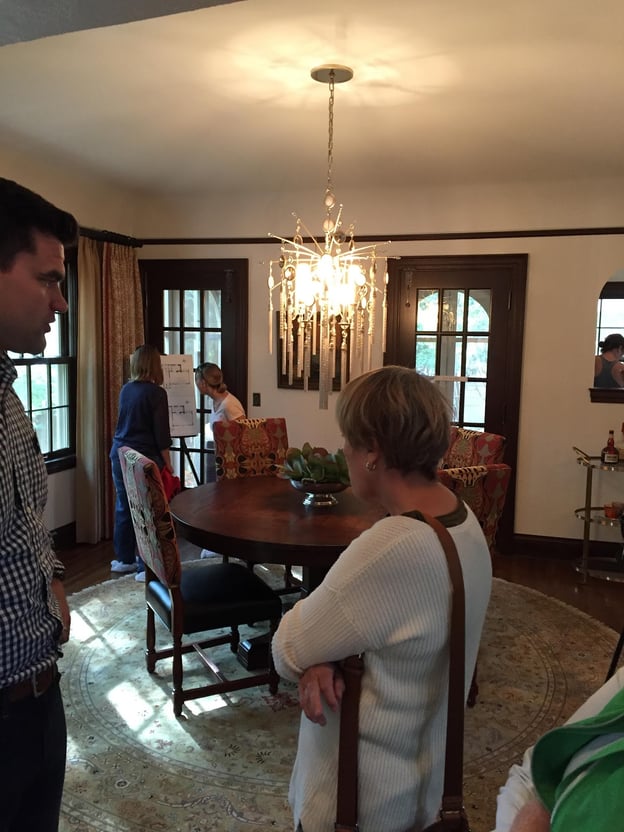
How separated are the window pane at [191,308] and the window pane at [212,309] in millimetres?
74

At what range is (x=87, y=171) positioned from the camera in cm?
441

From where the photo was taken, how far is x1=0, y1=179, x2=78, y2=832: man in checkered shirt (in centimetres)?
112

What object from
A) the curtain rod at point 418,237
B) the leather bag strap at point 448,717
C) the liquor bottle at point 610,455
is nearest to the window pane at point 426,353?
the curtain rod at point 418,237

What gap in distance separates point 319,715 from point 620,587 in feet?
12.1

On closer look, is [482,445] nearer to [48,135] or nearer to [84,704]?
[84,704]

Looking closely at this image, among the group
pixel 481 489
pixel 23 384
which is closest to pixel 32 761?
pixel 481 489

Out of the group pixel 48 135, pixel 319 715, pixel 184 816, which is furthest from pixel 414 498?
pixel 48 135

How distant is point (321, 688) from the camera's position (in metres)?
1.01

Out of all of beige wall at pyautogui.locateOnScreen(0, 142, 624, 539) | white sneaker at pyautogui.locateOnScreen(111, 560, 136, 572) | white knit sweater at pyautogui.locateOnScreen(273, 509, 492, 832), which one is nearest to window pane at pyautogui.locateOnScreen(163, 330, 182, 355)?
beige wall at pyautogui.locateOnScreen(0, 142, 624, 539)

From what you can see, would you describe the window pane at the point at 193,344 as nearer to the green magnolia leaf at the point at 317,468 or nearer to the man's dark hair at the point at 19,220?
the green magnolia leaf at the point at 317,468

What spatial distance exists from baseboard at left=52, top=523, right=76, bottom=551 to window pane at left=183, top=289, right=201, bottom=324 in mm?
1853

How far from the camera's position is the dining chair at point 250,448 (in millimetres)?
3867

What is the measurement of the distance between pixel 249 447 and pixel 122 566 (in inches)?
47.0

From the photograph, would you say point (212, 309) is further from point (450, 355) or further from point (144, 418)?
point (450, 355)
